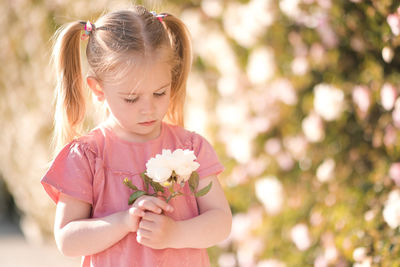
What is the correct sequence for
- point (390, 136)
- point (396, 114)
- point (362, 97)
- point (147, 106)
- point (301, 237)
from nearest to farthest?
point (147, 106), point (396, 114), point (390, 136), point (362, 97), point (301, 237)

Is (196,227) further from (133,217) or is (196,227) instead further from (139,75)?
(139,75)

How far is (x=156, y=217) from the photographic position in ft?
5.30

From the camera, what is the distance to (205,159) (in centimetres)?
185

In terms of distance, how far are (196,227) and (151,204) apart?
19 cm

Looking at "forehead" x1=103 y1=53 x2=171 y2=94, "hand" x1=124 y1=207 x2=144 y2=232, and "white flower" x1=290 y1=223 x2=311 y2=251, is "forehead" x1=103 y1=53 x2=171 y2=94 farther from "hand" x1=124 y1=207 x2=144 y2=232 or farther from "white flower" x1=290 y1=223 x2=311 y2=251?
"white flower" x1=290 y1=223 x2=311 y2=251

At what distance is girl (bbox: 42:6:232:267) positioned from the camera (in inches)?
65.3

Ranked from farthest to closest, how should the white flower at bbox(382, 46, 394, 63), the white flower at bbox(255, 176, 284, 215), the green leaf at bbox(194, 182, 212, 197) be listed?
1. the white flower at bbox(255, 176, 284, 215)
2. the white flower at bbox(382, 46, 394, 63)
3. the green leaf at bbox(194, 182, 212, 197)

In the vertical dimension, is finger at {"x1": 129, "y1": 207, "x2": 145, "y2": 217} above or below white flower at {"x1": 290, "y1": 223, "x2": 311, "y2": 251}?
above

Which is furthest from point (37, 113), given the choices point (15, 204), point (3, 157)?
point (15, 204)

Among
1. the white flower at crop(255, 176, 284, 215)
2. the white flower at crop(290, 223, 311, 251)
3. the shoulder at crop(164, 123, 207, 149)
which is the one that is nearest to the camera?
the shoulder at crop(164, 123, 207, 149)

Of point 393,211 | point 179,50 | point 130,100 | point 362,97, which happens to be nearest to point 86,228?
point 130,100

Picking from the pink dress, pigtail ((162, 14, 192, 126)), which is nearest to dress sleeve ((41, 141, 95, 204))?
the pink dress

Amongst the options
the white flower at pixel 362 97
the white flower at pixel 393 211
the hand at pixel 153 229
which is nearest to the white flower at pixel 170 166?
the hand at pixel 153 229

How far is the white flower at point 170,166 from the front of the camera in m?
1.58
